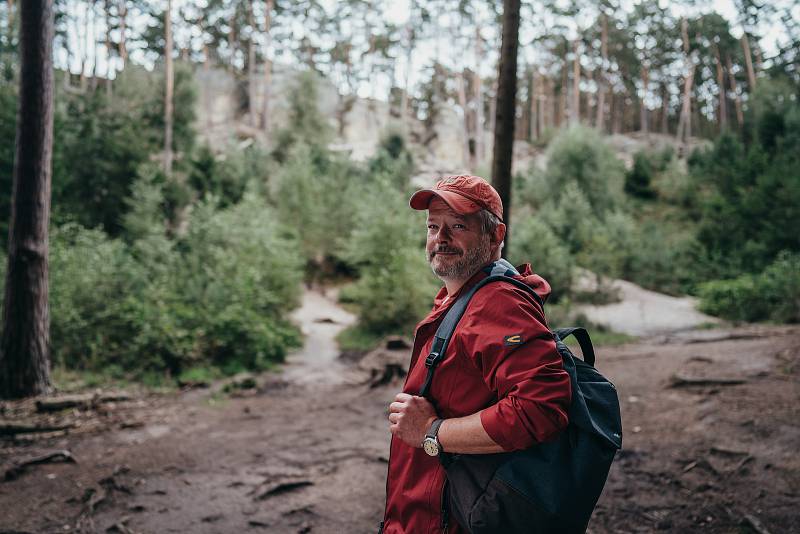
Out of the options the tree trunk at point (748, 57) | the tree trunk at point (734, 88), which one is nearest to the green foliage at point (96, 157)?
the tree trunk at point (748, 57)

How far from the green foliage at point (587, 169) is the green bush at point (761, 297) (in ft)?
37.9

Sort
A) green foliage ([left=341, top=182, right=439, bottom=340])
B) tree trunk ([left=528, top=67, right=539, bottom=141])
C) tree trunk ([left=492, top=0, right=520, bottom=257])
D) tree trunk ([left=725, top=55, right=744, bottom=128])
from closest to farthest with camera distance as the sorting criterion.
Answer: tree trunk ([left=492, top=0, right=520, bottom=257]), green foliage ([left=341, top=182, right=439, bottom=340]), tree trunk ([left=725, top=55, right=744, bottom=128]), tree trunk ([left=528, top=67, right=539, bottom=141])

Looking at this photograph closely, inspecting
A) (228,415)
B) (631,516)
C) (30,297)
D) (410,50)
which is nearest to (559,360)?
(631,516)

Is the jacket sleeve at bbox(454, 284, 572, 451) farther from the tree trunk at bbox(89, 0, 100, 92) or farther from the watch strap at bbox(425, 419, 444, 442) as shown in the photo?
the tree trunk at bbox(89, 0, 100, 92)

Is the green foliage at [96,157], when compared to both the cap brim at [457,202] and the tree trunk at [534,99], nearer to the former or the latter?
the cap brim at [457,202]

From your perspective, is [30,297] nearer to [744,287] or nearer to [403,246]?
[403,246]

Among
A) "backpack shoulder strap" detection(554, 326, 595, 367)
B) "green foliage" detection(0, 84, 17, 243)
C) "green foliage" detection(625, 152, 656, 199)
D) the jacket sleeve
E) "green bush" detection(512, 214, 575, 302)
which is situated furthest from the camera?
"green foliage" detection(625, 152, 656, 199)

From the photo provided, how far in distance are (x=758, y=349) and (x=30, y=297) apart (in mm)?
12367

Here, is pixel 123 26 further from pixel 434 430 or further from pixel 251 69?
pixel 434 430

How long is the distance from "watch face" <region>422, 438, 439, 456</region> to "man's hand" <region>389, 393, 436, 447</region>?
0.12ft

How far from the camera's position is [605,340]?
14156 millimetres

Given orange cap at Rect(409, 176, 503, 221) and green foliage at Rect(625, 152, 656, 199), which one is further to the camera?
green foliage at Rect(625, 152, 656, 199)

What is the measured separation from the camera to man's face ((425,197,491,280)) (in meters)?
1.93

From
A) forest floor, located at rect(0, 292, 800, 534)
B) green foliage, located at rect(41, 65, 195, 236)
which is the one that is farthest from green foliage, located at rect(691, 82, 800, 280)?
green foliage, located at rect(41, 65, 195, 236)
